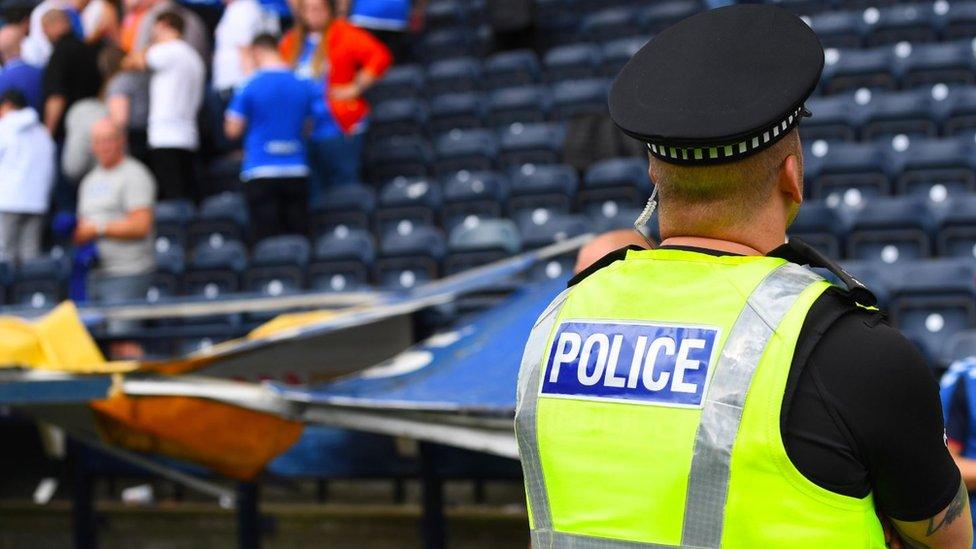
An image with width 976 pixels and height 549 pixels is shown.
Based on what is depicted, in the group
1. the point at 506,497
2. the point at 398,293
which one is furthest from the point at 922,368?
the point at 506,497

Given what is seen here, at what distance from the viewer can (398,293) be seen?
5.88 m

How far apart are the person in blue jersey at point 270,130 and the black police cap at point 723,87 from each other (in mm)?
6541

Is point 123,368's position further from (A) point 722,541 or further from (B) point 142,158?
(B) point 142,158

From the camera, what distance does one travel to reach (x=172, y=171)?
9.04 meters

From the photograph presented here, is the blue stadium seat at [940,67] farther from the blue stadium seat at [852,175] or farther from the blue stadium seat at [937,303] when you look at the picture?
the blue stadium seat at [937,303]

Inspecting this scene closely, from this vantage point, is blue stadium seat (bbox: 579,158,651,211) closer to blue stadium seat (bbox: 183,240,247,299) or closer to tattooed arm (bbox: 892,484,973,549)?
blue stadium seat (bbox: 183,240,247,299)

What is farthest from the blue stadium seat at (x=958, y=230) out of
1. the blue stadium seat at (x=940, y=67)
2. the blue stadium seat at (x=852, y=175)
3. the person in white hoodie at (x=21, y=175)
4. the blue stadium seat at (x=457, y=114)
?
the person in white hoodie at (x=21, y=175)

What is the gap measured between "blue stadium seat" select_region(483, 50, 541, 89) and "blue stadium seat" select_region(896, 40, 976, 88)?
9.17 ft

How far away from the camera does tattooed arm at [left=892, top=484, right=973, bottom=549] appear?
5.10 feet

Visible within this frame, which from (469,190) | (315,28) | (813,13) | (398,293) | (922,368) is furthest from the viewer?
(813,13)

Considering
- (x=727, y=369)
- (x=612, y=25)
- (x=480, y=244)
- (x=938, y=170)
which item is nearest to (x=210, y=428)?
(x=480, y=244)

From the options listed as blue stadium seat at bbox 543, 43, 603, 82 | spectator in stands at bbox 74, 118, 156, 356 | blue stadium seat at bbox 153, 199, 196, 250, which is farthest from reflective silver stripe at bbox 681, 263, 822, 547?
blue stadium seat at bbox 543, 43, 603, 82

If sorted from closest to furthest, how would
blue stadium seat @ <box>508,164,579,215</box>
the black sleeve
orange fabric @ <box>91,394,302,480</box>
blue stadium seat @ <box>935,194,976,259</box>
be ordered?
the black sleeve < orange fabric @ <box>91,394,302,480</box> < blue stadium seat @ <box>935,194,976,259</box> < blue stadium seat @ <box>508,164,579,215</box>

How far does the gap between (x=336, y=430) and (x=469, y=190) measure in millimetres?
2981
